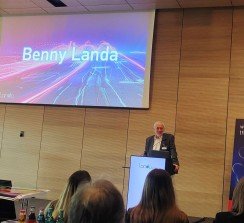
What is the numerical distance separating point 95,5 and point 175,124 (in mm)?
2489

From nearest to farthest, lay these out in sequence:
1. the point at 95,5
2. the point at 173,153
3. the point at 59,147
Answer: the point at 173,153
the point at 95,5
the point at 59,147

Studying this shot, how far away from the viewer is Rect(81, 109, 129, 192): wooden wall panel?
22.1 ft

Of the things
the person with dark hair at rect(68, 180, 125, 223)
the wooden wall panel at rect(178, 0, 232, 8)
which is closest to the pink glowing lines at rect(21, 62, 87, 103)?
the wooden wall panel at rect(178, 0, 232, 8)

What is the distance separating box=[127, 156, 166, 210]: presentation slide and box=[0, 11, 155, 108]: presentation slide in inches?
70.7

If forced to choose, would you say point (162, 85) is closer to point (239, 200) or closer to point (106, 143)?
point (106, 143)

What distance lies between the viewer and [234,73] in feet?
20.7

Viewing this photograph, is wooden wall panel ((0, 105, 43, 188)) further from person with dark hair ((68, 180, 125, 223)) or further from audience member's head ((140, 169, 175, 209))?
person with dark hair ((68, 180, 125, 223))

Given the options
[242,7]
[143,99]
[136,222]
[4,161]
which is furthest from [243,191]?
[4,161]

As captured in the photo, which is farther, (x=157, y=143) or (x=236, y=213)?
(x=157, y=143)

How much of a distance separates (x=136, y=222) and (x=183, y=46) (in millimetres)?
4763

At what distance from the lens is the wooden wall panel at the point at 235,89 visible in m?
6.15

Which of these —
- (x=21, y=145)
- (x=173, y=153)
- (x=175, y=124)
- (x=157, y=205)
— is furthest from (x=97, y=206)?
(x=21, y=145)

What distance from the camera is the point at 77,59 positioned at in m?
7.12

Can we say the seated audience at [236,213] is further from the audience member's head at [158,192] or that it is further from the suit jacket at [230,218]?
the audience member's head at [158,192]
